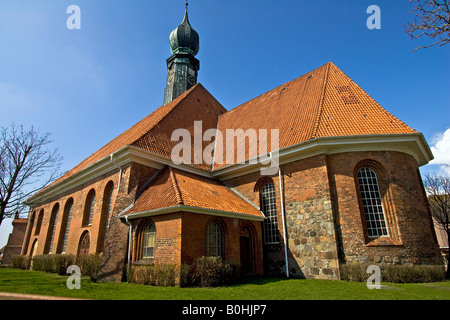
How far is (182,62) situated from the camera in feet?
79.7

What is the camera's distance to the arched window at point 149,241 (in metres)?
10.1

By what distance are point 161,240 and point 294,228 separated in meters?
5.58

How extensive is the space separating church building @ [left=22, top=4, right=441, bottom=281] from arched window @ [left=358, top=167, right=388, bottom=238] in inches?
1.6

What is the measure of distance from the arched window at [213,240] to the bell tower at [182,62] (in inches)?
611

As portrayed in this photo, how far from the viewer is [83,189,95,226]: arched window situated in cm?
1514

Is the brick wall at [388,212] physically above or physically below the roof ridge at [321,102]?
below

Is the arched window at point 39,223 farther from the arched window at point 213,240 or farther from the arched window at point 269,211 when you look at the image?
the arched window at point 269,211

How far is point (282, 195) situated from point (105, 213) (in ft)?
29.7

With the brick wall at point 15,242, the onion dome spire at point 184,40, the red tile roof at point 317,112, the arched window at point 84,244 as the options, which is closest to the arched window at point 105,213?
the arched window at point 84,244

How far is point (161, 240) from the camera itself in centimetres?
943

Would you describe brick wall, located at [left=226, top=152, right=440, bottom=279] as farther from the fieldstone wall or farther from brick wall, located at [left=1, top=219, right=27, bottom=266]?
brick wall, located at [left=1, top=219, right=27, bottom=266]

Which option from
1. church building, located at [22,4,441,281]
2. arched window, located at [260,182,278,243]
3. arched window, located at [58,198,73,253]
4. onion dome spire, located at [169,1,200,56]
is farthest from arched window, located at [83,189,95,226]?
onion dome spire, located at [169,1,200,56]
